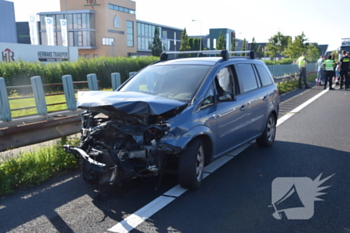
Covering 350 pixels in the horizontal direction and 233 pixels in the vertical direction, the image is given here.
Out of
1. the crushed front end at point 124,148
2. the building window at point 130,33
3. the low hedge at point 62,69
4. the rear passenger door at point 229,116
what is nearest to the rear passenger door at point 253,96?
the rear passenger door at point 229,116

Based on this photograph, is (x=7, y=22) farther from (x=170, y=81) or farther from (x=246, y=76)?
(x=170, y=81)

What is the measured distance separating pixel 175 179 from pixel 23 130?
8.05 feet

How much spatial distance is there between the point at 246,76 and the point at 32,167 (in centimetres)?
394

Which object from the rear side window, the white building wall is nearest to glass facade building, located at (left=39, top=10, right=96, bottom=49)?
the white building wall

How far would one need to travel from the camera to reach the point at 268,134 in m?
7.22

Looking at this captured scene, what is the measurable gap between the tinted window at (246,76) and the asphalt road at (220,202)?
4.31ft

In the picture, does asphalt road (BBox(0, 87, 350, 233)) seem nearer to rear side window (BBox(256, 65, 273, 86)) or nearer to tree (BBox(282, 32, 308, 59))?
rear side window (BBox(256, 65, 273, 86))

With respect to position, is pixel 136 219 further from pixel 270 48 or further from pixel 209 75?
pixel 270 48

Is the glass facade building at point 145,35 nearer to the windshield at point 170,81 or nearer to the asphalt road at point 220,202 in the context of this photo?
the windshield at point 170,81

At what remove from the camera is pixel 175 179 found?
5.32 meters

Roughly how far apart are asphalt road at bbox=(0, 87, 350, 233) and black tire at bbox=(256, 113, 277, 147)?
0.63 m

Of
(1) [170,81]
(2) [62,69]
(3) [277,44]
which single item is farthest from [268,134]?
(3) [277,44]

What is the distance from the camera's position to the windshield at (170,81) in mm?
5230

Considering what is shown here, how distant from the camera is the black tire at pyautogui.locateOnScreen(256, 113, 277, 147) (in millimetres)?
7066
